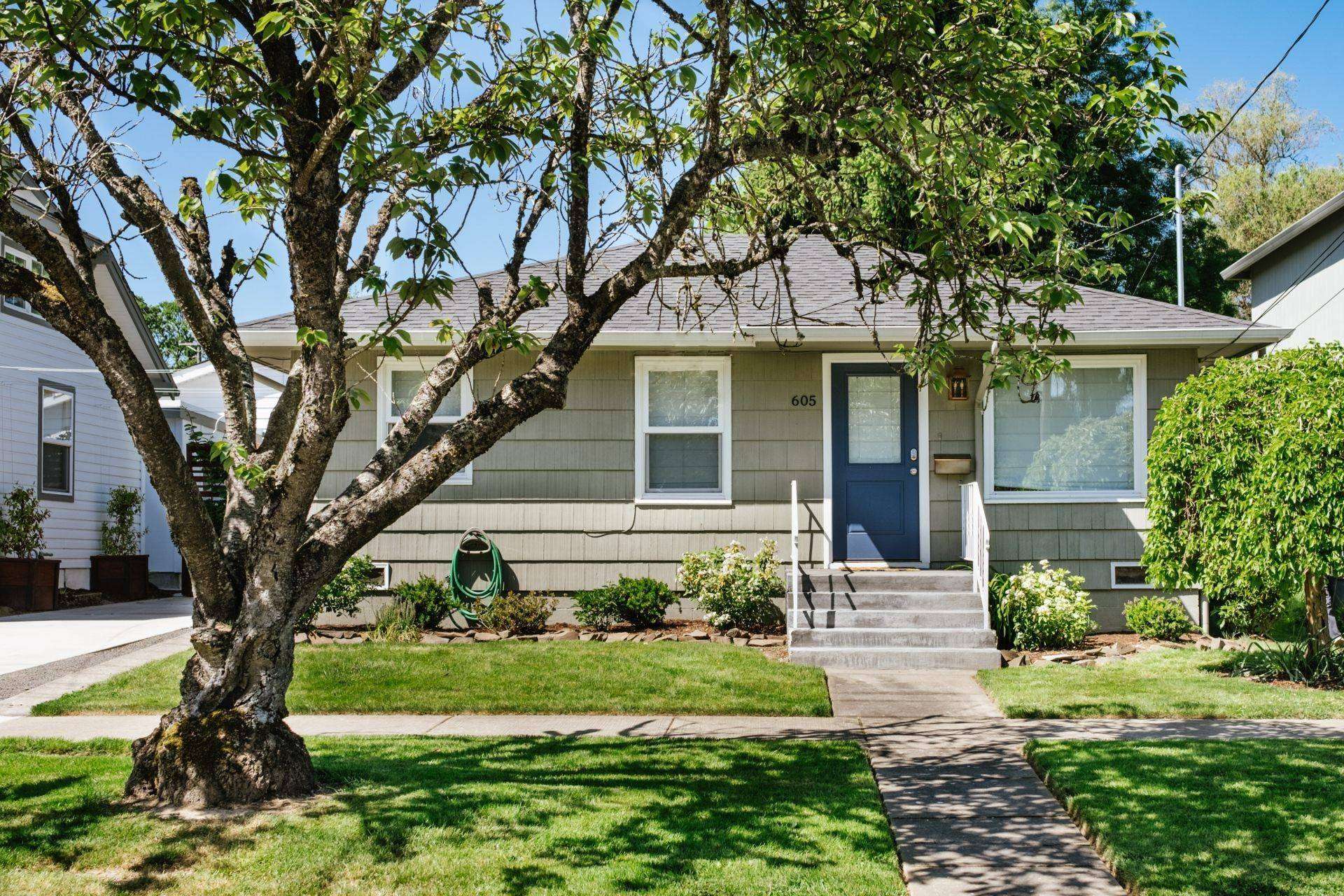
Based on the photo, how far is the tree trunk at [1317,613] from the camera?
26.9 feet

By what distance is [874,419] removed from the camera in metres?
11.2

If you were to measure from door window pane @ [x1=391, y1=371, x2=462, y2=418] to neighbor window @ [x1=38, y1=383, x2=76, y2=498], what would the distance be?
24.2 feet

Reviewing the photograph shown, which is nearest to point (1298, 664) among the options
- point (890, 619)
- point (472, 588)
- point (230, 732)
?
point (890, 619)

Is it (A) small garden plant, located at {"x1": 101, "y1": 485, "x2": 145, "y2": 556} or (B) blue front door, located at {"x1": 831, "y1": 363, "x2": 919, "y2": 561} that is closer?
(B) blue front door, located at {"x1": 831, "y1": 363, "x2": 919, "y2": 561}

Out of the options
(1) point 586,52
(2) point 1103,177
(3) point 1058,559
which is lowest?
(3) point 1058,559

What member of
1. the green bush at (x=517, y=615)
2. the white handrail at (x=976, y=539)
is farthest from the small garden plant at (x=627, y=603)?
the white handrail at (x=976, y=539)

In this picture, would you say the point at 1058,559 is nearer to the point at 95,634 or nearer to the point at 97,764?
the point at 97,764

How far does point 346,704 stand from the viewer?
775 centimetres

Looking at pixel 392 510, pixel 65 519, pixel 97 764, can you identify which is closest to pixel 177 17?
pixel 392 510

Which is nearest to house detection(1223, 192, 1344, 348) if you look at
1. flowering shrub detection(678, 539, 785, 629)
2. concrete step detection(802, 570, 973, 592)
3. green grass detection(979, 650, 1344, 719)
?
concrete step detection(802, 570, 973, 592)

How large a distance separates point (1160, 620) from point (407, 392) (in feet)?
26.0

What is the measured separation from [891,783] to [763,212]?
3.48 m

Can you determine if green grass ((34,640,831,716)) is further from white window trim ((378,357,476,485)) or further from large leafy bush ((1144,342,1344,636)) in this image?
large leafy bush ((1144,342,1344,636))

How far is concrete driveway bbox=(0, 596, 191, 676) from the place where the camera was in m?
9.85
